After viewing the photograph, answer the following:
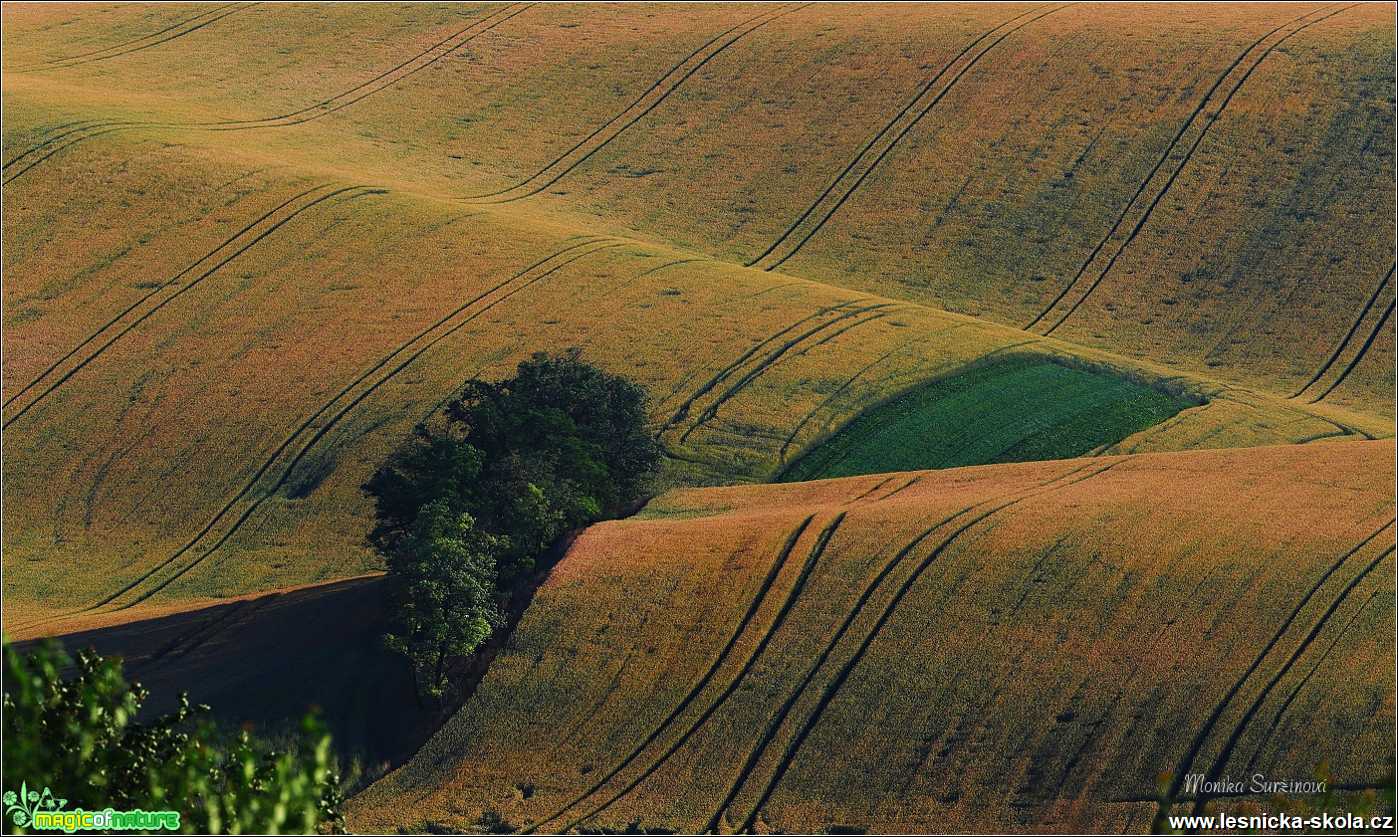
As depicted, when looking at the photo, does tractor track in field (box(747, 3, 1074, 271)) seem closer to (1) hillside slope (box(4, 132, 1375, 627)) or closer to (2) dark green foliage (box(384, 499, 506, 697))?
(1) hillside slope (box(4, 132, 1375, 627))

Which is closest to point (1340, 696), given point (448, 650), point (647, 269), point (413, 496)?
point (448, 650)

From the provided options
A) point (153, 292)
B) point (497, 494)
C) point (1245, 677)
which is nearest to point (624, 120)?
point (153, 292)

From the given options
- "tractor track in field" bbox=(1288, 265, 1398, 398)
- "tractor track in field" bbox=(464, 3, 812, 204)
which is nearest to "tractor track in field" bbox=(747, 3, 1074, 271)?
"tractor track in field" bbox=(464, 3, 812, 204)

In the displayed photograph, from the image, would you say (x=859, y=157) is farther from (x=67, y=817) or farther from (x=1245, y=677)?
(x=67, y=817)

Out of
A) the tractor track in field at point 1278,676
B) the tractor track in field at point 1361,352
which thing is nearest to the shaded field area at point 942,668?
the tractor track in field at point 1278,676

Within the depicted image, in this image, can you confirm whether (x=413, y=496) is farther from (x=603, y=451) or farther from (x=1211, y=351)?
(x=1211, y=351)
